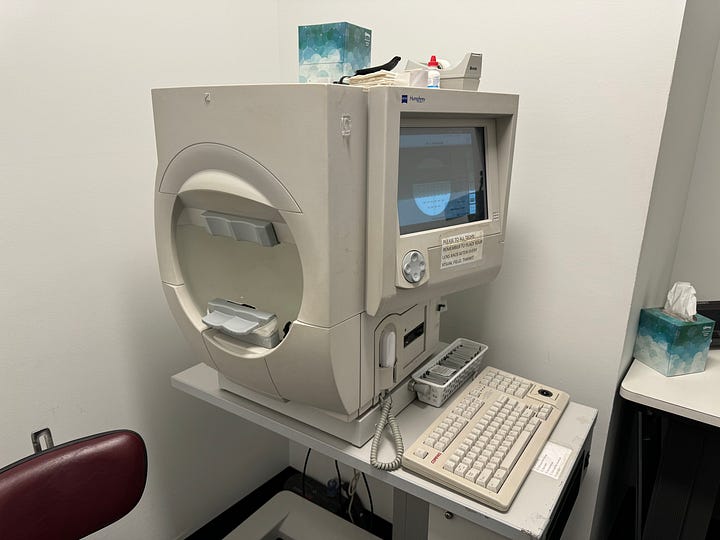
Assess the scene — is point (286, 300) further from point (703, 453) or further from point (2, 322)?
point (703, 453)

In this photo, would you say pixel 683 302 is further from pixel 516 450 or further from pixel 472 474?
pixel 472 474

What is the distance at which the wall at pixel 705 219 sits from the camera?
1.42m

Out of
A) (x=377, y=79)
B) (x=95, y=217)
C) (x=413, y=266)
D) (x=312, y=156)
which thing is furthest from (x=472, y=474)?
(x=95, y=217)

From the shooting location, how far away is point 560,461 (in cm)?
96

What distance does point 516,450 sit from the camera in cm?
94

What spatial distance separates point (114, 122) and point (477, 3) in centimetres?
98

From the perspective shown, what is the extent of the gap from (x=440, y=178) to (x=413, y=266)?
0.20 m

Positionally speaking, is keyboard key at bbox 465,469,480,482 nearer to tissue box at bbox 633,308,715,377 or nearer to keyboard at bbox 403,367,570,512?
keyboard at bbox 403,367,570,512

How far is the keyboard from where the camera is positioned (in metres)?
0.87

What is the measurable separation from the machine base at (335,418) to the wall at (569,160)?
0.46 metres

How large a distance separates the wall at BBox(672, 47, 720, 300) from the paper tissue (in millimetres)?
310

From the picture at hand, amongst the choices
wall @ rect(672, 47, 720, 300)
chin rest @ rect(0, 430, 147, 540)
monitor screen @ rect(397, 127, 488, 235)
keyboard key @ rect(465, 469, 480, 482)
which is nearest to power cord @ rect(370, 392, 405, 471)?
keyboard key @ rect(465, 469, 480, 482)

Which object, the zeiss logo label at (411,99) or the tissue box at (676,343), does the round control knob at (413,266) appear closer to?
the zeiss logo label at (411,99)

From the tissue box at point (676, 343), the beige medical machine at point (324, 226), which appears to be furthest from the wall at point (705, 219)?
the beige medical machine at point (324, 226)
